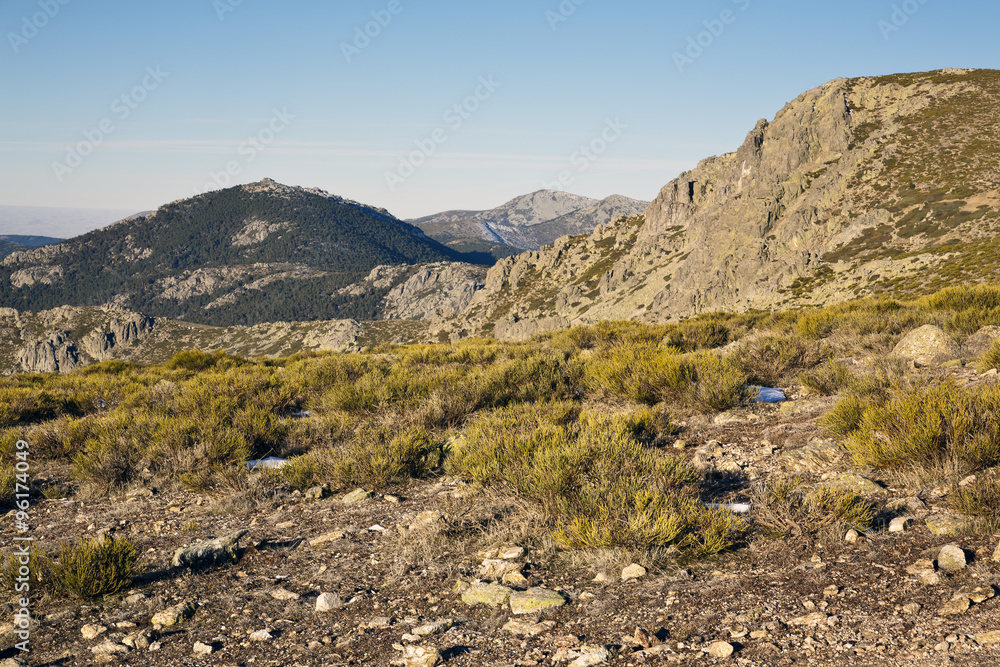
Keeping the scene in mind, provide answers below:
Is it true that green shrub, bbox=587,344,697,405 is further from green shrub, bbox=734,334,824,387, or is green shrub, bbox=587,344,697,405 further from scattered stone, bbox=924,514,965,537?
scattered stone, bbox=924,514,965,537

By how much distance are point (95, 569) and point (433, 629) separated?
3.25 m

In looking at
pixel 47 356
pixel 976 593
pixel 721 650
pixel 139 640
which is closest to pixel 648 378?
pixel 976 593

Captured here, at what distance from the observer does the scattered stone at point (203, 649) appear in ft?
12.6

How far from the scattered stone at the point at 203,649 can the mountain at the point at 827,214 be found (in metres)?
62.4

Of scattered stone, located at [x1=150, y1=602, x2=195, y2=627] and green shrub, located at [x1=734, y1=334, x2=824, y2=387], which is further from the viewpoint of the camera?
green shrub, located at [x1=734, y1=334, x2=824, y2=387]

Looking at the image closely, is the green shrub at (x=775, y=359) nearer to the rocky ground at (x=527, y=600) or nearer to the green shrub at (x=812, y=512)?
the rocky ground at (x=527, y=600)

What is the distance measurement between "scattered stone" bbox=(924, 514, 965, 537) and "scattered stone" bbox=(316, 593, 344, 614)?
507cm

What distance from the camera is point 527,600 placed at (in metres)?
4.21

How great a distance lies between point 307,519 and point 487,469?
2346mm

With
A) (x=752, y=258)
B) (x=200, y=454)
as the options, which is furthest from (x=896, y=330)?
(x=752, y=258)

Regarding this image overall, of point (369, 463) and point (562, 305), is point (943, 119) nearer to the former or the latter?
point (562, 305)

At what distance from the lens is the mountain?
228ft

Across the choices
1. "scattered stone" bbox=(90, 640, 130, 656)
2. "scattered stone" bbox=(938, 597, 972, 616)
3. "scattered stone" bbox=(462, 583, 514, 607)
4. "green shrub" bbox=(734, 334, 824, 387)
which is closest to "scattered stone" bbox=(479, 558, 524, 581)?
"scattered stone" bbox=(462, 583, 514, 607)

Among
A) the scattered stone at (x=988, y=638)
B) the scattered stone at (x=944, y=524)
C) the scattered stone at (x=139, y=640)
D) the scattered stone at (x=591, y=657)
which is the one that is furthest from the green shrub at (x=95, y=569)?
the scattered stone at (x=944, y=524)
